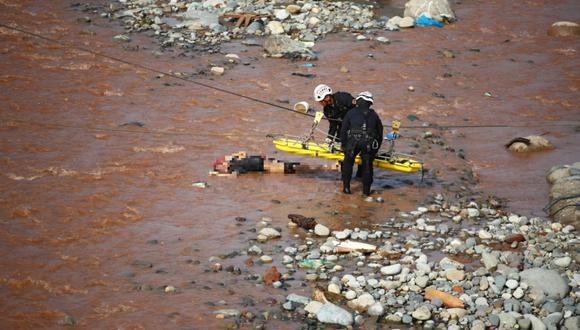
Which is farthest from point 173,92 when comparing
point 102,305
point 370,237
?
point 102,305

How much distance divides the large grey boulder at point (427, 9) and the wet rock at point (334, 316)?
45.3 feet

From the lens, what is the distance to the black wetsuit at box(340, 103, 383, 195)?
1105 centimetres

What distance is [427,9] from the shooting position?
68.2 ft

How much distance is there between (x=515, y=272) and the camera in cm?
886

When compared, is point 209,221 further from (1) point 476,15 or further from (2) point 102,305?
(1) point 476,15

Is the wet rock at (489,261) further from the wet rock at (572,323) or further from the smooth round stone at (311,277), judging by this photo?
the smooth round stone at (311,277)

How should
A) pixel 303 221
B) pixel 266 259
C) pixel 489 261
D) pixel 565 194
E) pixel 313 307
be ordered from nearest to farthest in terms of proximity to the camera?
1. pixel 313 307
2. pixel 489 261
3. pixel 266 259
4. pixel 303 221
5. pixel 565 194

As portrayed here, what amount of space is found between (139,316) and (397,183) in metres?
5.08

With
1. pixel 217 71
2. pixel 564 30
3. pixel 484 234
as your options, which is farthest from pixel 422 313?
pixel 564 30

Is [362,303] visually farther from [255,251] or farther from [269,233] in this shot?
[269,233]

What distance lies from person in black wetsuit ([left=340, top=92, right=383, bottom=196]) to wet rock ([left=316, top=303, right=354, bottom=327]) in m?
3.41

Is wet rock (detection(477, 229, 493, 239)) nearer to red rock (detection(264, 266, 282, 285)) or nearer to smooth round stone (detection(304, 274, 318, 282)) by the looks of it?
smooth round stone (detection(304, 274, 318, 282))

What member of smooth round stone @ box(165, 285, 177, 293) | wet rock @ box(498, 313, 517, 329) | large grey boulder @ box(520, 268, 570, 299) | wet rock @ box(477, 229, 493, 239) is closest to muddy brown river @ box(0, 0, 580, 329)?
smooth round stone @ box(165, 285, 177, 293)

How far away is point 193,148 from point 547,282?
20.6 ft
